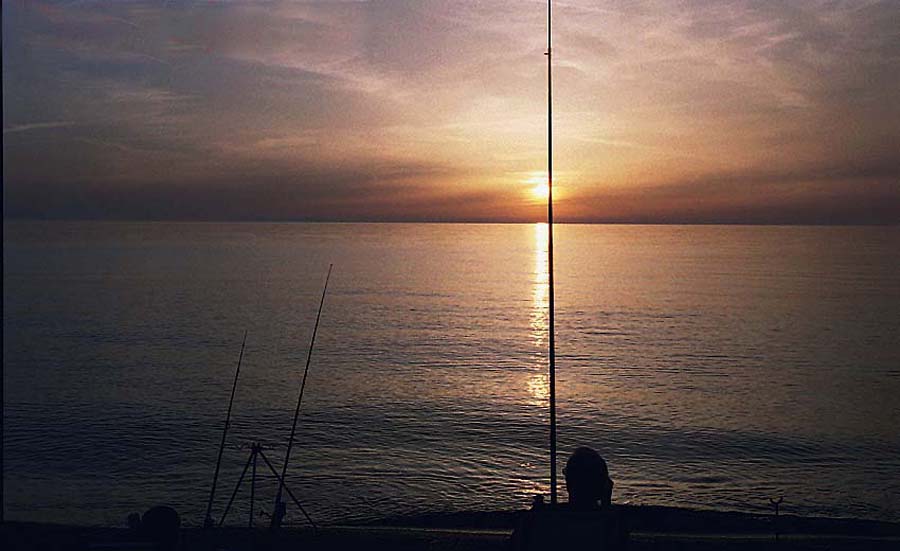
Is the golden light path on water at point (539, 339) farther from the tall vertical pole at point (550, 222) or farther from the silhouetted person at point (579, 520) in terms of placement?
the silhouetted person at point (579, 520)

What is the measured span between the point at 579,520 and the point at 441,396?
70.5 ft

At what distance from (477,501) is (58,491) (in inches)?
318

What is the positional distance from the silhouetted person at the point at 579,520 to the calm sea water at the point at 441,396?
10.6m

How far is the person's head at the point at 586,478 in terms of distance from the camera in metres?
3.28

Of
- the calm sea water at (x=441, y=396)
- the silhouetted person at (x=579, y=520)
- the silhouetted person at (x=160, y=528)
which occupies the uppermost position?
the silhouetted person at (x=579, y=520)

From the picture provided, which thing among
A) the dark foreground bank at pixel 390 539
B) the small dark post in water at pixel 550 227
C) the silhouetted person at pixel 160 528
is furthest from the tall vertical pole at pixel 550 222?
the silhouetted person at pixel 160 528

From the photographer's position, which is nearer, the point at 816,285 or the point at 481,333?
the point at 481,333

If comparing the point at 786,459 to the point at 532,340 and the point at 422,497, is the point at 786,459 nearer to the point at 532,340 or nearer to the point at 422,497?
the point at 422,497

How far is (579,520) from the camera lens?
321 centimetres

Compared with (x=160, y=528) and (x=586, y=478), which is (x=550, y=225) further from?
(x=160, y=528)

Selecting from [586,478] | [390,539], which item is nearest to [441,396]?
[390,539]

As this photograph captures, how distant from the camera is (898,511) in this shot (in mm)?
14000

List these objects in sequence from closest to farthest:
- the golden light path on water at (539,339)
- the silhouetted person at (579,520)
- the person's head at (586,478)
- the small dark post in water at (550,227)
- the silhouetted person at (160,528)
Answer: the silhouetted person at (579,520)
the person's head at (586,478)
the silhouetted person at (160,528)
the small dark post in water at (550,227)
the golden light path on water at (539,339)

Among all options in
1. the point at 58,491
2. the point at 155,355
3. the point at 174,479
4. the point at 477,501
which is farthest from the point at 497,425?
the point at 155,355
